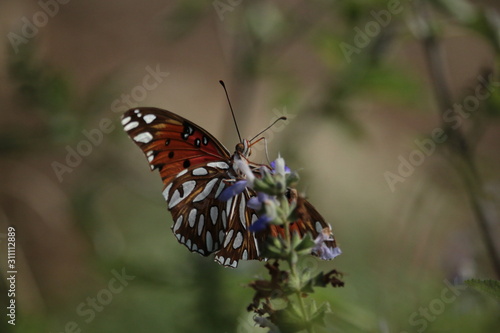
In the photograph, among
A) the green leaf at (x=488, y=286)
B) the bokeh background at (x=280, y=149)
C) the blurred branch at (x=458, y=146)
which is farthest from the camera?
the bokeh background at (x=280, y=149)

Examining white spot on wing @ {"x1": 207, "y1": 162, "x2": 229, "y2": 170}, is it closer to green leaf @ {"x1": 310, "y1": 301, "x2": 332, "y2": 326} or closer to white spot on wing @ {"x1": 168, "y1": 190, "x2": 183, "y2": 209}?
white spot on wing @ {"x1": 168, "y1": 190, "x2": 183, "y2": 209}

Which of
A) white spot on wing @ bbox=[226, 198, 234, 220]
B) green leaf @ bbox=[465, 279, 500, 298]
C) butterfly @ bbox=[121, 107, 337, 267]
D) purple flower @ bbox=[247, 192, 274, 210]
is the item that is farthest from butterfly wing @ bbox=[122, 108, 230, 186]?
green leaf @ bbox=[465, 279, 500, 298]

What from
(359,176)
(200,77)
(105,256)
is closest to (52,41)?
(200,77)

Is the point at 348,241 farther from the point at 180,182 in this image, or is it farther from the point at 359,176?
the point at 180,182

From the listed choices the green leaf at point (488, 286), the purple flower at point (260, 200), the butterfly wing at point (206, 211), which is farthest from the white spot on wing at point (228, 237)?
the green leaf at point (488, 286)

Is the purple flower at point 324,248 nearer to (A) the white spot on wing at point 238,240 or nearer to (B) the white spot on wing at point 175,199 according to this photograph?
(A) the white spot on wing at point 238,240
